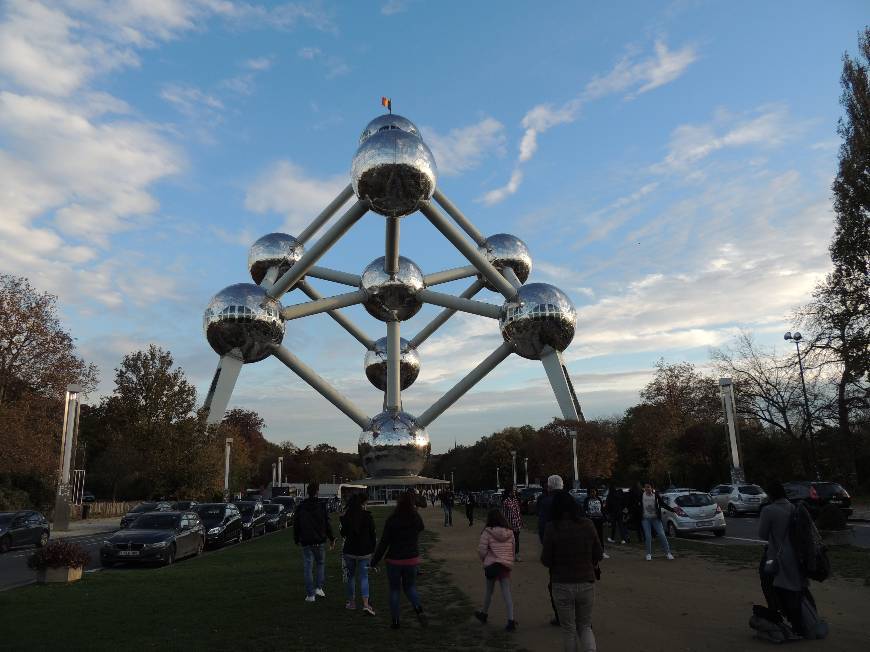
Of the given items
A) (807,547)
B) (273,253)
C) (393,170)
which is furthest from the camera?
(273,253)

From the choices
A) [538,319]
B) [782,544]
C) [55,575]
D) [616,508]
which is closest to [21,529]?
[55,575]

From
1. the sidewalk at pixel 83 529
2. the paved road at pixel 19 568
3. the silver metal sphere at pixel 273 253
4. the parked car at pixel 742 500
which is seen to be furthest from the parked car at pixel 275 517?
the parked car at pixel 742 500

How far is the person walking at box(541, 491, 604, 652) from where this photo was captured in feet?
16.7

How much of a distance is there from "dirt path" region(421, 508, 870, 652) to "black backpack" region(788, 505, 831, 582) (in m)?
0.63

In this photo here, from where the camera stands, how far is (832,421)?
1449 inches

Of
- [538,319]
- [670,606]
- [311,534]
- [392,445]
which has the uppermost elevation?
[538,319]

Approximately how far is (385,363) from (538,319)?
21.9ft

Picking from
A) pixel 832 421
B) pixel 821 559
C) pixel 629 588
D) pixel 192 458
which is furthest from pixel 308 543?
pixel 832 421

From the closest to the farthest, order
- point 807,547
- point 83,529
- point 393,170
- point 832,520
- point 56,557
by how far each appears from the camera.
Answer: point 807,547 < point 56,557 < point 832,520 < point 393,170 < point 83,529

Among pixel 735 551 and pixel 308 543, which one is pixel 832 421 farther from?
pixel 308 543

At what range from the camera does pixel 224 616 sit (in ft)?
25.1

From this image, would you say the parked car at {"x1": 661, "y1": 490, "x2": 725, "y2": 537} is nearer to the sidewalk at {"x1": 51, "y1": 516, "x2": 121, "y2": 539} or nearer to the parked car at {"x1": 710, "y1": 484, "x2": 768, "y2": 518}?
the parked car at {"x1": 710, "y1": 484, "x2": 768, "y2": 518}

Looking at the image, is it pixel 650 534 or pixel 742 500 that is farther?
pixel 742 500

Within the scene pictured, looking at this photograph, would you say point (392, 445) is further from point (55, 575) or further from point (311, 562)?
point (311, 562)
